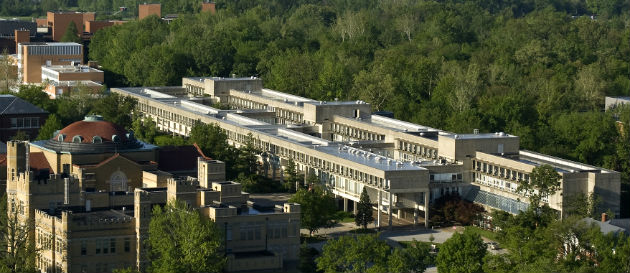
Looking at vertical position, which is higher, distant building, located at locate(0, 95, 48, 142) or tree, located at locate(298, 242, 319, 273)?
distant building, located at locate(0, 95, 48, 142)

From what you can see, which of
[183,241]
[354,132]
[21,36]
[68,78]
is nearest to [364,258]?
[183,241]

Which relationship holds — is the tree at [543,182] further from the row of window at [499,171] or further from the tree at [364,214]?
the tree at [364,214]

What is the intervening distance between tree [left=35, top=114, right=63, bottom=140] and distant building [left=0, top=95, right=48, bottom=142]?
237 cm

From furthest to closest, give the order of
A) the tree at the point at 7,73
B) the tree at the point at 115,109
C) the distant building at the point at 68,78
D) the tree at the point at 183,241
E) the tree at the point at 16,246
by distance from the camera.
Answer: the tree at the point at 7,73 → the distant building at the point at 68,78 → the tree at the point at 115,109 → the tree at the point at 16,246 → the tree at the point at 183,241

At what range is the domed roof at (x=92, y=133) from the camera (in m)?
69.1

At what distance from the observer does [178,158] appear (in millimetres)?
72312

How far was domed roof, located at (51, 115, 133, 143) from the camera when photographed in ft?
227

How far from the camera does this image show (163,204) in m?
57.9

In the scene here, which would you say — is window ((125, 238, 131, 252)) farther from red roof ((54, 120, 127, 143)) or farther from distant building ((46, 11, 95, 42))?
distant building ((46, 11, 95, 42))

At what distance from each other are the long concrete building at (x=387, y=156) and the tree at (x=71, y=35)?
4468cm

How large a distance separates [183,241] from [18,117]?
35.9 metres

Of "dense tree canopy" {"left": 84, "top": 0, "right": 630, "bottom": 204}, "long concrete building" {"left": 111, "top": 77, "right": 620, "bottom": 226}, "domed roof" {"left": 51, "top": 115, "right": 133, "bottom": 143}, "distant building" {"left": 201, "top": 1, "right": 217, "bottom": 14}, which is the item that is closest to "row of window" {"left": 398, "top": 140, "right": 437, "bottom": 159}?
"long concrete building" {"left": 111, "top": 77, "right": 620, "bottom": 226}

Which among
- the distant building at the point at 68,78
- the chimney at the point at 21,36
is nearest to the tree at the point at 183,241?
the distant building at the point at 68,78

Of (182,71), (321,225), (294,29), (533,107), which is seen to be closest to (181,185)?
(321,225)
